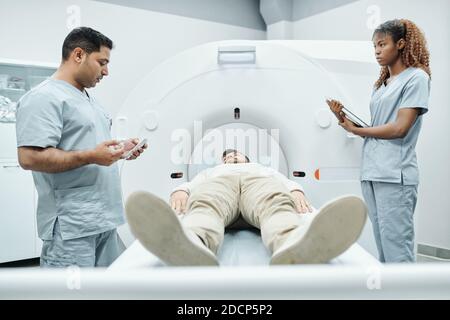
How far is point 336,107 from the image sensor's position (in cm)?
136

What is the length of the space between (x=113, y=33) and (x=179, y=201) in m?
1.59

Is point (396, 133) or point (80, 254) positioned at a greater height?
point (396, 133)

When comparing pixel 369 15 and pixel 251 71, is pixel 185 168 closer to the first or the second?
pixel 251 71

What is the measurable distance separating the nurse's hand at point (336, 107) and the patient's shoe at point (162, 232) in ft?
3.00

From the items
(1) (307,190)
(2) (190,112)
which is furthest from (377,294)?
(2) (190,112)

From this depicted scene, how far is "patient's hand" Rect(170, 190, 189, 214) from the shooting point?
1112 mm

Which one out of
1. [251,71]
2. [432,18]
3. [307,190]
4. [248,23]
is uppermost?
[248,23]

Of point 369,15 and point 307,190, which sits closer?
point 307,190

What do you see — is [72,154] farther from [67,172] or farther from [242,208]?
[242,208]

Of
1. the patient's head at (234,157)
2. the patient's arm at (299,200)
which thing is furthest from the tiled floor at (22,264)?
the patient's arm at (299,200)

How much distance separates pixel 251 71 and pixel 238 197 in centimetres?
58

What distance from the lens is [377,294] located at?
52cm

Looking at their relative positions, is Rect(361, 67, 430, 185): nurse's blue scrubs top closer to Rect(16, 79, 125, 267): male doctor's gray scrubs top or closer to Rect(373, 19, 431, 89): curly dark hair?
Rect(373, 19, 431, 89): curly dark hair

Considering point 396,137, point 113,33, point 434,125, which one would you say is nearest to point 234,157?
point 396,137
